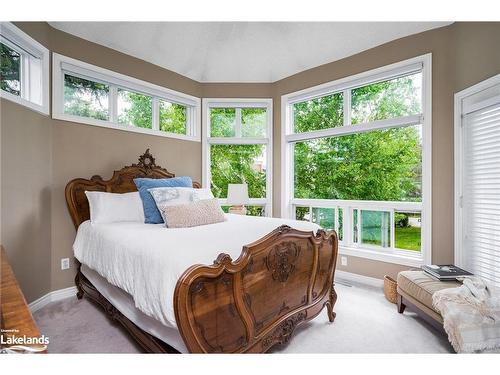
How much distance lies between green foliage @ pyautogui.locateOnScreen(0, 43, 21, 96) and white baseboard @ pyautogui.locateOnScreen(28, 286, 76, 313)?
75.2 inches

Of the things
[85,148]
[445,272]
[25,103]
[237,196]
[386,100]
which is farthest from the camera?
[237,196]

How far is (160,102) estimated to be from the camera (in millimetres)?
3576

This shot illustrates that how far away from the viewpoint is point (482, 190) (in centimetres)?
221

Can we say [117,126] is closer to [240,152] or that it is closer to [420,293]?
[240,152]

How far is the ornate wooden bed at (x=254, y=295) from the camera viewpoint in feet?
3.89

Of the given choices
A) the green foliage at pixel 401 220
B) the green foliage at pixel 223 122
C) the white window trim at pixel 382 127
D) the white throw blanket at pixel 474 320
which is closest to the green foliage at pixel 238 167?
the green foliage at pixel 223 122

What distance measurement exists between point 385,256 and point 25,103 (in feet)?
13.0

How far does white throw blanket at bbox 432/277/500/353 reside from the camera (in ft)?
5.30

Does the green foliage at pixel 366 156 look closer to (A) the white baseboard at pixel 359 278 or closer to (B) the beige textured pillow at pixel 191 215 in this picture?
(A) the white baseboard at pixel 359 278

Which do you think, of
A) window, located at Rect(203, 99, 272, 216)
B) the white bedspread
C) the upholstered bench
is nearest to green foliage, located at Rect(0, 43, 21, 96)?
the white bedspread

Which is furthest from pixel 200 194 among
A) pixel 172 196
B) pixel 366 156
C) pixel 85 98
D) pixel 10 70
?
pixel 366 156
